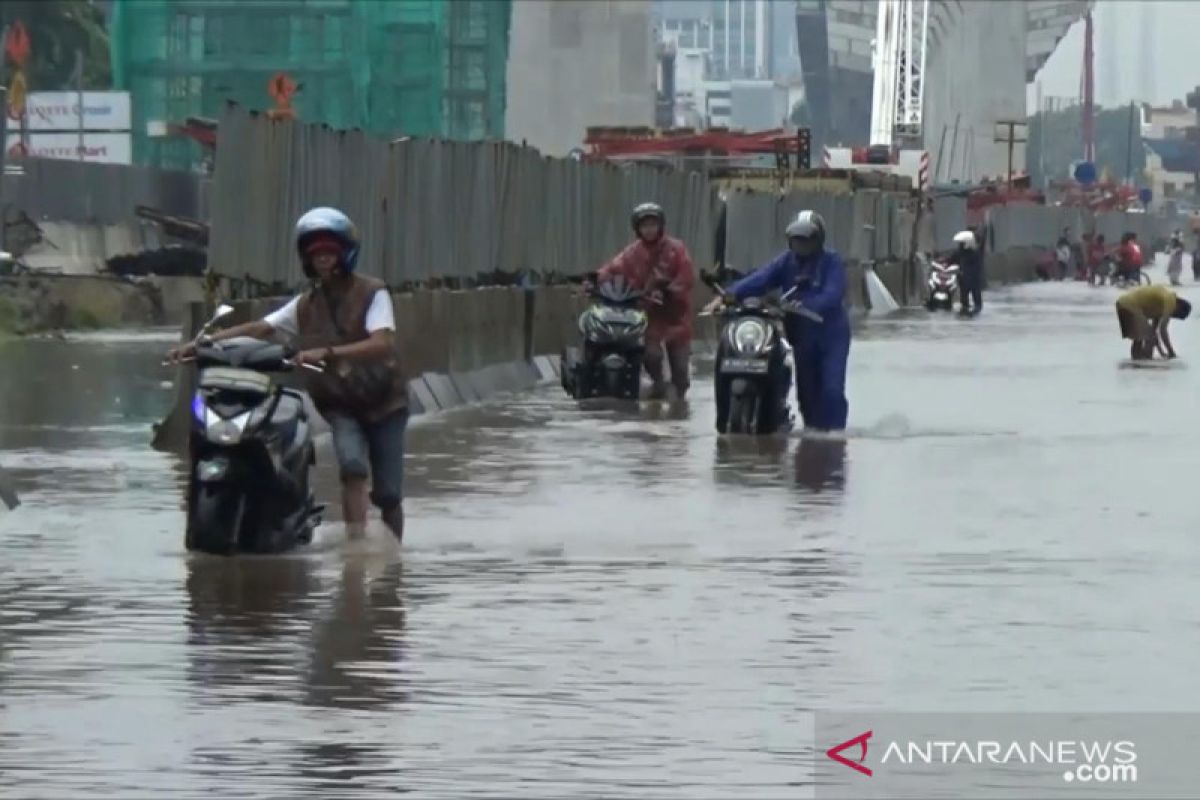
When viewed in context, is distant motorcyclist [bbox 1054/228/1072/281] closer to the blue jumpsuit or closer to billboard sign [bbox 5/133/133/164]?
billboard sign [bbox 5/133/133/164]

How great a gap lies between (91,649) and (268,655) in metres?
0.58

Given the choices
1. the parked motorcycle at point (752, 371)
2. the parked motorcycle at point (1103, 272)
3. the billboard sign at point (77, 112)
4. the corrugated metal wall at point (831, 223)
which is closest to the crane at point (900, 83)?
the parked motorcycle at point (1103, 272)

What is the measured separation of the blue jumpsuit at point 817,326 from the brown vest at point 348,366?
8348 millimetres

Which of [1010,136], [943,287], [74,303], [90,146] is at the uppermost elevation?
[90,146]

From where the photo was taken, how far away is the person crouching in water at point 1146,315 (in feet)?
117

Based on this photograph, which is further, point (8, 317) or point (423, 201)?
point (8, 317)

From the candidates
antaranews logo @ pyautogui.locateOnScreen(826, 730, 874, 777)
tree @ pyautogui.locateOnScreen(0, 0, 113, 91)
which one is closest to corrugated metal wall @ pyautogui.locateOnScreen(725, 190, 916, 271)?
tree @ pyautogui.locateOnScreen(0, 0, 113, 91)

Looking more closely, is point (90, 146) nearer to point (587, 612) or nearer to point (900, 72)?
point (587, 612)

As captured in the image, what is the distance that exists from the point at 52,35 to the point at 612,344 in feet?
240

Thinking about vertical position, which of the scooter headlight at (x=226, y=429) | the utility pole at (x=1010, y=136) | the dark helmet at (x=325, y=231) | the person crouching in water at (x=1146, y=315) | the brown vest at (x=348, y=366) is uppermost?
the dark helmet at (x=325, y=231)

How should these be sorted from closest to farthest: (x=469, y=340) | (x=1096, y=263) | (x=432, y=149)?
(x=432, y=149), (x=469, y=340), (x=1096, y=263)

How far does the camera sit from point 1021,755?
971cm

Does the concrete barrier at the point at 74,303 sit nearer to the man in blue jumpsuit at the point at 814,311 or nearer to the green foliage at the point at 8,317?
the green foliage at the point at 8,317

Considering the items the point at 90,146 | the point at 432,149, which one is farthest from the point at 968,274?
the point at 432,149
